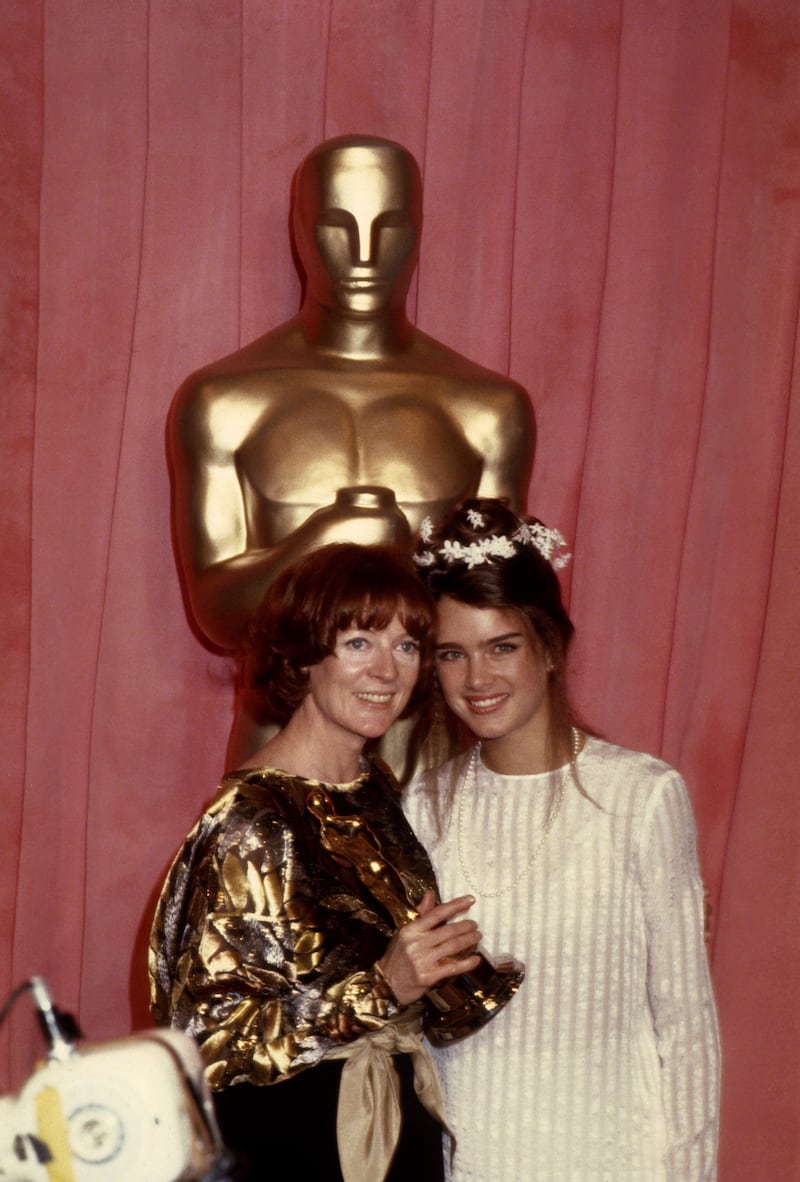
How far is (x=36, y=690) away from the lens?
276cm

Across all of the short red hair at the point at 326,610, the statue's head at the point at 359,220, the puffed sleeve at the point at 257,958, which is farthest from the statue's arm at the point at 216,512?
the puffed sleeve at the point at 257,958

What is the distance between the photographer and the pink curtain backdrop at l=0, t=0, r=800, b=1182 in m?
2.76

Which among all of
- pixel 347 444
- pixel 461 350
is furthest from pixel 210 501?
pixel 461 350

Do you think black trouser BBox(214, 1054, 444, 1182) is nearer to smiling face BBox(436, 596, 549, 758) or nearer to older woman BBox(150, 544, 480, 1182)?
older woman BBox(150, 544, 480, 1182)

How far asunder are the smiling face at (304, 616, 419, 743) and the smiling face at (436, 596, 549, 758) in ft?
0.29

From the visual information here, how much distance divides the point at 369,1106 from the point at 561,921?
342 mm

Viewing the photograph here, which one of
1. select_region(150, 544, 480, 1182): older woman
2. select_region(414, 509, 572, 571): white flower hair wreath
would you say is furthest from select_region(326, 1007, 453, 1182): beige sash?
select_region(414, 509, 572, 571): white flower hair wreath

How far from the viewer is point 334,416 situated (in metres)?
2.39

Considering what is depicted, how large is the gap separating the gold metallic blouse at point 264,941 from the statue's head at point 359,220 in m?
0.94

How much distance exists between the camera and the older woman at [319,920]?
1669 millimetres

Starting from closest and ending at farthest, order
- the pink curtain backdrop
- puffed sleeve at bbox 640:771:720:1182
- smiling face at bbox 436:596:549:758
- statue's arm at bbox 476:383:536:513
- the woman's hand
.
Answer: the woman's hand
puffed sleeve at bbox 640:771:720:1182
smiling face at bbox 436:596:549:758
statue's arm at bbox 476:383:536:513
the pink curtain backdrop

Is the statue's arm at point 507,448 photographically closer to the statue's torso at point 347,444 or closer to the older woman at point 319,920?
the statue's torso at point 347,444

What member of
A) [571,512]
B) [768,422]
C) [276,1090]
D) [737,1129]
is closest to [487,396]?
[571,512]

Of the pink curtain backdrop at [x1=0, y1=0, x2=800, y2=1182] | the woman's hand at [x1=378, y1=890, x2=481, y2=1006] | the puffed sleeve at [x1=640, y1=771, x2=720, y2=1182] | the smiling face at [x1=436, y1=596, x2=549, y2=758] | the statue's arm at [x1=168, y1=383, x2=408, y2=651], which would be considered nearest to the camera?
the woman's hand at [x1=378, y1=890, x2=481, y2=1006]
